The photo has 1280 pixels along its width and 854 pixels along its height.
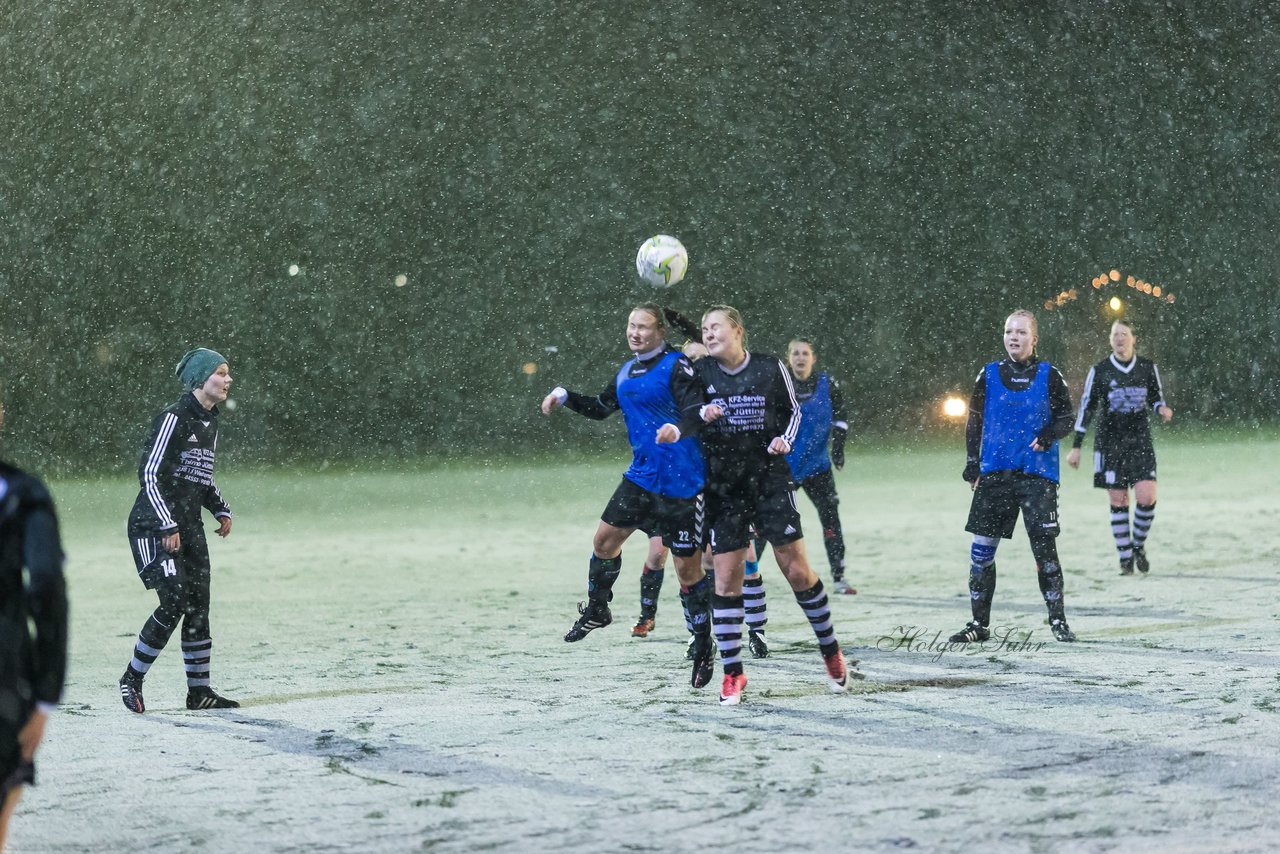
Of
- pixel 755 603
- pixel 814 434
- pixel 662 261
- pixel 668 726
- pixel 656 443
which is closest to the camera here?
pixel 668 726

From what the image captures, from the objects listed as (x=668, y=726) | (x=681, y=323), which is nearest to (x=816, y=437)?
(x=681, y=323)

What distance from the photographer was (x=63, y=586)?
3.17 meters

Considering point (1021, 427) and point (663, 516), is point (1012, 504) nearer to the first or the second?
point (1021, 427)

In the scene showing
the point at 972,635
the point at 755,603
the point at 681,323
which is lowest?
the point at 972,635

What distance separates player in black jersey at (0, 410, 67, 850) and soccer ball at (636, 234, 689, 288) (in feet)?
19.8

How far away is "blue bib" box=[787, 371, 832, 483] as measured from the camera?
10.5 meters

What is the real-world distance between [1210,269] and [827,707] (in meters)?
28.7

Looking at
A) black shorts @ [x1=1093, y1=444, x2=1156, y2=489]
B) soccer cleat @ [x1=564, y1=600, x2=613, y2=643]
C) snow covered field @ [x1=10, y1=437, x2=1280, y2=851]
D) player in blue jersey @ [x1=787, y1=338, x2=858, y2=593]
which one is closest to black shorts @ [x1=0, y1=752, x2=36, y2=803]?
snow covered field @ [x1=10, y1=437, x2=1280, y2=851]

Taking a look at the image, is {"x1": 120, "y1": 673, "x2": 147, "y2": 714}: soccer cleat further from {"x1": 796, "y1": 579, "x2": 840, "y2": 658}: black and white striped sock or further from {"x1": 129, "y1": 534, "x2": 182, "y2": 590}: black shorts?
{"x1": 796, "y1": 579, "x2": 840, "y2": 658}: black and white striped sock

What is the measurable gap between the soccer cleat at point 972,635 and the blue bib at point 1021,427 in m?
0.99

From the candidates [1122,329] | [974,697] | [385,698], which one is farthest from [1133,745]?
[1122,329]

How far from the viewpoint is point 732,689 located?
6.72 metres

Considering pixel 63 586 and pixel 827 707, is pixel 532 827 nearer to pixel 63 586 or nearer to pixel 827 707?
pixel 63 586

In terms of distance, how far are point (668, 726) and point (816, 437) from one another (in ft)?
15.6
